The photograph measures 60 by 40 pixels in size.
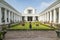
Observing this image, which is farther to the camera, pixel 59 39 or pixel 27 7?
pixel 27 7

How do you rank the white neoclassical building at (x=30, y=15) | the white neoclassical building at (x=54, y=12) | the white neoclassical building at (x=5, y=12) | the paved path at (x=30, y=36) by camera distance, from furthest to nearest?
the white neoclassical building at (x=30, y=15) < the white neoclassical building at (x=54, y=12) < the white neoclassical building at (x=5, y=12) < the paved path at (x=30, y=36)

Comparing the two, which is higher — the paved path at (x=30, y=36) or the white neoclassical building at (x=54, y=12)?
the white neoclassical building at (x=54, y=12)

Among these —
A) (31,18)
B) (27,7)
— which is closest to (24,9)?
(27,7)

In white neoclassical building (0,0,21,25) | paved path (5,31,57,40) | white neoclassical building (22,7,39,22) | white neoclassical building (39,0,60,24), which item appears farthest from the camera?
white neoclassical building (22,7,39,22)

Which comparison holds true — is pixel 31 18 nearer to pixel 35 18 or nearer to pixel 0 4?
pixel 35 18

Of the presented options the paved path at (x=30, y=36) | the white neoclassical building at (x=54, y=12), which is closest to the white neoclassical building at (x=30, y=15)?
the white neoclassical building at (x=54, y=12)

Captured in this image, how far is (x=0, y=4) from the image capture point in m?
30.6

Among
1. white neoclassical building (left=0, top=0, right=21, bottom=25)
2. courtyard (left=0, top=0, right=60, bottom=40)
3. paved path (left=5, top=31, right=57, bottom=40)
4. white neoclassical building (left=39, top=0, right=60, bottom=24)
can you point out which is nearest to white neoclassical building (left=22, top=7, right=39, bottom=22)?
courtyard (left=0, top=0, right=60, bottom=40)

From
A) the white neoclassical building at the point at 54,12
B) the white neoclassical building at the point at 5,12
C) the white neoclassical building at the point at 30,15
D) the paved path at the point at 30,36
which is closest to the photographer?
the paved path at the point at 30,36

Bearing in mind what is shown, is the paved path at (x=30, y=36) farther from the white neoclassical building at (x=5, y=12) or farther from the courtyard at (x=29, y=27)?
the white neoclassical building at (x=5, y=12)

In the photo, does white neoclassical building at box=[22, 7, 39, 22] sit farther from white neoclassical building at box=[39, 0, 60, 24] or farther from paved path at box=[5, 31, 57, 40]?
paved path at box=[5, 31, 57, 40]

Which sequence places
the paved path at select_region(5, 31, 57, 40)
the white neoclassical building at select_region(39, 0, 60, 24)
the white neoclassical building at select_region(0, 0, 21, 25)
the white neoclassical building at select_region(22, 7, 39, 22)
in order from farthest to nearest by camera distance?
the white neoclassical building at select_region(22, 7, 39, 22)
the white neoclassical building at select_region(39, 0, 60, 24)
the white neoclassical building at select_region(0, 0, 21, 25)
the paved path at select_region(5, 31, 57, 40)

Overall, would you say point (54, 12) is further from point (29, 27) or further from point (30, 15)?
point (30, 15)

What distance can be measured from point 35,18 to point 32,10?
7.73 metres
